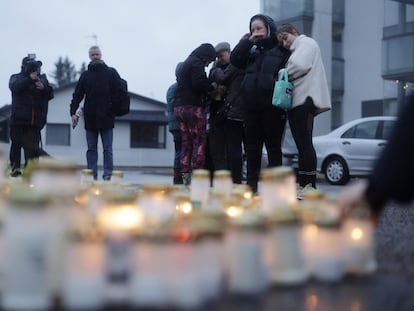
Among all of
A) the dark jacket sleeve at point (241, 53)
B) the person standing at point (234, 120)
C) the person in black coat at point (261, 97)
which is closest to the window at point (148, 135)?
the person standing at point (234, 120)

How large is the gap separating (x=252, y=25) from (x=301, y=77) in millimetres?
754

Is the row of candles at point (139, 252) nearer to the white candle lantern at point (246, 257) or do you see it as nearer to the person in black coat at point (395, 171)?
the white candle lantern at point (246, 257)

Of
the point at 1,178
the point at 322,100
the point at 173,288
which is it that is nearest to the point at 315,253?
the point at 173,288

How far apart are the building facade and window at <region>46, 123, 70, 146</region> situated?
54.6 feet

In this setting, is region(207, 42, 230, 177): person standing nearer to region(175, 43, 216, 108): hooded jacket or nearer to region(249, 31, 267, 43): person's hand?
region(175, 43, 216, 108): hooded jacket

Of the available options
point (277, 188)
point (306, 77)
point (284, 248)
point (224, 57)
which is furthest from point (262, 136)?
point (284, 248)

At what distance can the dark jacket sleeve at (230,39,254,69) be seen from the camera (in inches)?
232

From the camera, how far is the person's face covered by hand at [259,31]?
229 inches

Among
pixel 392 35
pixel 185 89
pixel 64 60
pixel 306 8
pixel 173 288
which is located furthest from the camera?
pixel 64 60

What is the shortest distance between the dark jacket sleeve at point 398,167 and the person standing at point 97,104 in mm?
5819

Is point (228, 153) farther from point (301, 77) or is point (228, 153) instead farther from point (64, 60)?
point (64, 60)

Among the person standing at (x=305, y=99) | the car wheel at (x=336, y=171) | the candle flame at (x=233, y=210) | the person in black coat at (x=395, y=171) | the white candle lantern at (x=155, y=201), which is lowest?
the car wheel at (x=336, y=171)

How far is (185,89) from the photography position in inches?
286

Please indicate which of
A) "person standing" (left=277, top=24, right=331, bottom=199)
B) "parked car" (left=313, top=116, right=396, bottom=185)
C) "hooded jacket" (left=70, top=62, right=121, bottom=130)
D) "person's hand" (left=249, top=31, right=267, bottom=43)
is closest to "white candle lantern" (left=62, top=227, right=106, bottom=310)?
"person standing" (left=277, top=24, right=331, bottom=199)
